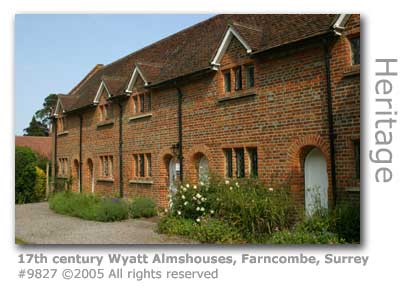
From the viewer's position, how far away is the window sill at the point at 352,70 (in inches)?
360

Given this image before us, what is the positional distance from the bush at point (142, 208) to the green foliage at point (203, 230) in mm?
3247

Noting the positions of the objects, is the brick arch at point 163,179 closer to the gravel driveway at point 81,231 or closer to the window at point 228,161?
the gravel driveway at point 81,231

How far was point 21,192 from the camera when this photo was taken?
62.2ft

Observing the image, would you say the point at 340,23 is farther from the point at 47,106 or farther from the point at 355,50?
the point at 47,106

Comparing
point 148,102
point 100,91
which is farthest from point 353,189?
point 100,91

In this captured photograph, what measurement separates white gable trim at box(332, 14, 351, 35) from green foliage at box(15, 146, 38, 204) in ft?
46.4

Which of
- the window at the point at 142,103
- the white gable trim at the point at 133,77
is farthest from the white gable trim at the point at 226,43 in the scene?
the white gable trim at the point at 133,77

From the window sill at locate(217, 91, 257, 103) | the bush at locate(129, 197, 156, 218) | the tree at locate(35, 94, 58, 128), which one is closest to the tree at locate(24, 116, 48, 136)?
the tree at locate(35, 94, 58, 128)

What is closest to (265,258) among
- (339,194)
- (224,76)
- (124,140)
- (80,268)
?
(339,194)

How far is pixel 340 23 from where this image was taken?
30.8 feet

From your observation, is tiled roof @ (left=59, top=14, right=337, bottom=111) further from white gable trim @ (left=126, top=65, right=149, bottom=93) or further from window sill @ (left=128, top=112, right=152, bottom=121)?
window sill @ (left=128, top=112, right=152, bottom=121)

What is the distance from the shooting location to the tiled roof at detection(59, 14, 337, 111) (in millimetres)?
A: 10590

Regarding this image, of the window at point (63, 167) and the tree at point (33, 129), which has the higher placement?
the tree at point (33, 129)
